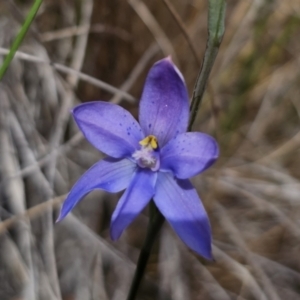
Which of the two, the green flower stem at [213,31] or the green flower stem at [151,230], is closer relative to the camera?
the green flower stem at [213,31]

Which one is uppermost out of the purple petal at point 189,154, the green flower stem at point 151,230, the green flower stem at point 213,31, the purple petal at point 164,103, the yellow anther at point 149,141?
the green flower stem at point 213,31

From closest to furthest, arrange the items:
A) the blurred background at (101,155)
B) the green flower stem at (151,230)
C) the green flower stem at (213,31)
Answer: the green flower stem at (213,31)
the green flower stem at (151,230)
the blurred background at (101,155)

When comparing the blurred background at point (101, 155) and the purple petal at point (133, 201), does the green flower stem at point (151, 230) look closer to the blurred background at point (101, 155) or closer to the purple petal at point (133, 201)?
the purple petal at point (133, 201)

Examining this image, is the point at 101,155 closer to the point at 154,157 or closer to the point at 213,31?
the point at 154,157

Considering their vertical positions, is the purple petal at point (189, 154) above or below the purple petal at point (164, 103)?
below

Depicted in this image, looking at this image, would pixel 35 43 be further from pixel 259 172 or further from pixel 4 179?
pixel 259 172

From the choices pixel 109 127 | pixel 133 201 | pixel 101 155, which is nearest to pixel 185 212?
pixel 133 201

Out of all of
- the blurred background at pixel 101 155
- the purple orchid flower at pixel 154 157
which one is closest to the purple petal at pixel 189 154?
the purple orchid flower at pixel 154 157
